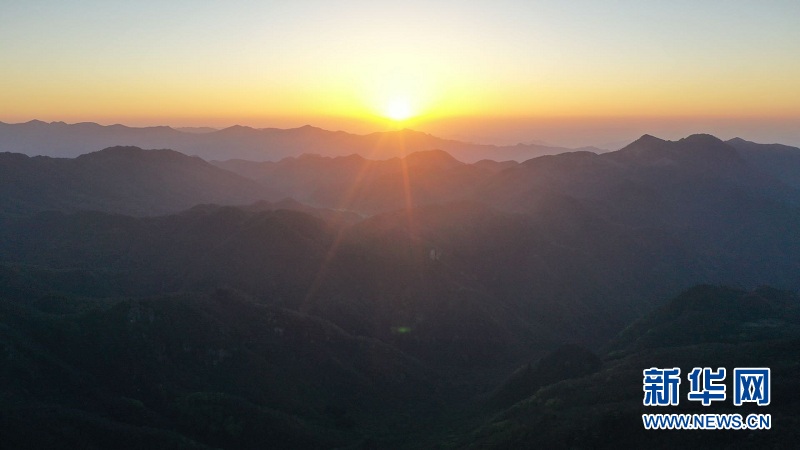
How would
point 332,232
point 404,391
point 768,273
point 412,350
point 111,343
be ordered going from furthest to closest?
point 768,273 < point 332,232 < point 412,350 < point 404,391 < point 111,343

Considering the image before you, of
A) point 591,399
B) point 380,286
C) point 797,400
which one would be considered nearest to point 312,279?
point 380,286

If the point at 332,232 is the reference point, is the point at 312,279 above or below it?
below

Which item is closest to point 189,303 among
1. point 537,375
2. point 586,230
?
point 537,375

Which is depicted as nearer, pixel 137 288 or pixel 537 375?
pixel 537 375

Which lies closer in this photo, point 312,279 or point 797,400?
point 797,400

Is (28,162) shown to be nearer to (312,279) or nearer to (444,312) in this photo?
(312,279)

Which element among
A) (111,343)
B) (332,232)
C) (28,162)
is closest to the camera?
(111,343)

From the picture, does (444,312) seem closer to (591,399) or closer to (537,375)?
(537,375)

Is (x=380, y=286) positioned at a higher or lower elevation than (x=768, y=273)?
lower

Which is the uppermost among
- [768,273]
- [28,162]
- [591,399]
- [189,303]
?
[28,162]
